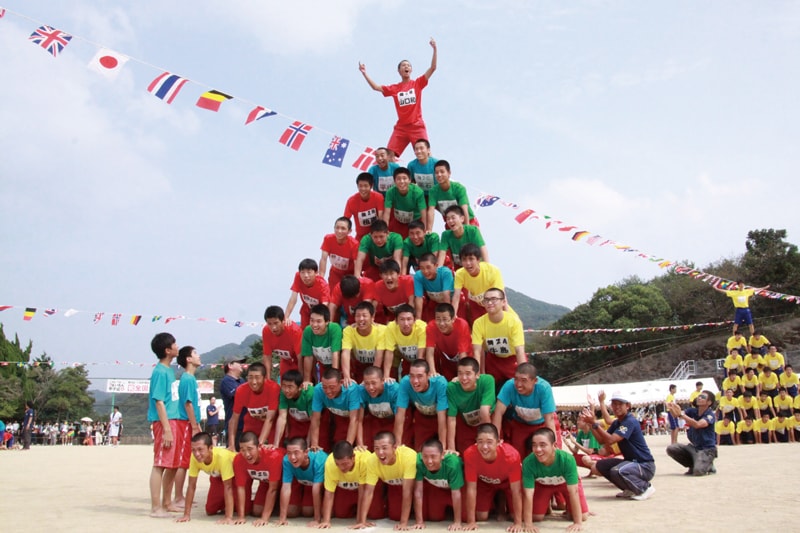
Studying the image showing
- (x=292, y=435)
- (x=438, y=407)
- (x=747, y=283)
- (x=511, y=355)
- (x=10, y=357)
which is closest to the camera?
(x=438, y=407)

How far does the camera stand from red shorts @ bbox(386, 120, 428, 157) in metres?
10.9

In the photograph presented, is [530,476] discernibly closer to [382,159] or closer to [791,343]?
[382,159]

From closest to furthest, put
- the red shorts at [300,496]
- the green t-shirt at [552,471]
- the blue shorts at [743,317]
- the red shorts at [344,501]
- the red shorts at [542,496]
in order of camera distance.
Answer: the green t-shirt at [552,471] < the red shorts at [542,496] < the red shorts at [344,501] < the red shorts at [300,496] < the blue shorts at [743,317]

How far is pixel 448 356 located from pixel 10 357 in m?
42.3

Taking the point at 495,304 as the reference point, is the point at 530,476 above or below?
below

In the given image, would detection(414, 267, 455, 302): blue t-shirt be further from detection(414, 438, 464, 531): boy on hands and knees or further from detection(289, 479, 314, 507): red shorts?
detection(289, 479, 314, 507): red shorts

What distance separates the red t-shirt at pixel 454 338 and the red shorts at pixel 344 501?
74.2 inches

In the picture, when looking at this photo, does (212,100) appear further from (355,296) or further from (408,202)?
(355,296)

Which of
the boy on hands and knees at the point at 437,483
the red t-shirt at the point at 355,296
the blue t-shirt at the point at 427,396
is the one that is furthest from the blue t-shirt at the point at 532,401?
the red t-shirt at the point at 355,296

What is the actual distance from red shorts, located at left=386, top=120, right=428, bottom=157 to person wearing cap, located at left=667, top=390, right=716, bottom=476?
632 cm

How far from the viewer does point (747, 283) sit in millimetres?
43125

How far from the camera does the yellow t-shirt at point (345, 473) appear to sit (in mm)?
6422

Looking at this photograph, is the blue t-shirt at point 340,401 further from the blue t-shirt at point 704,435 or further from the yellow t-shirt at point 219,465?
the blue t-shirt at point 704,435

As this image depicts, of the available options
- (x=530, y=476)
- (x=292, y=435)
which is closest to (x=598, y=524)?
(x=530, y=476)
